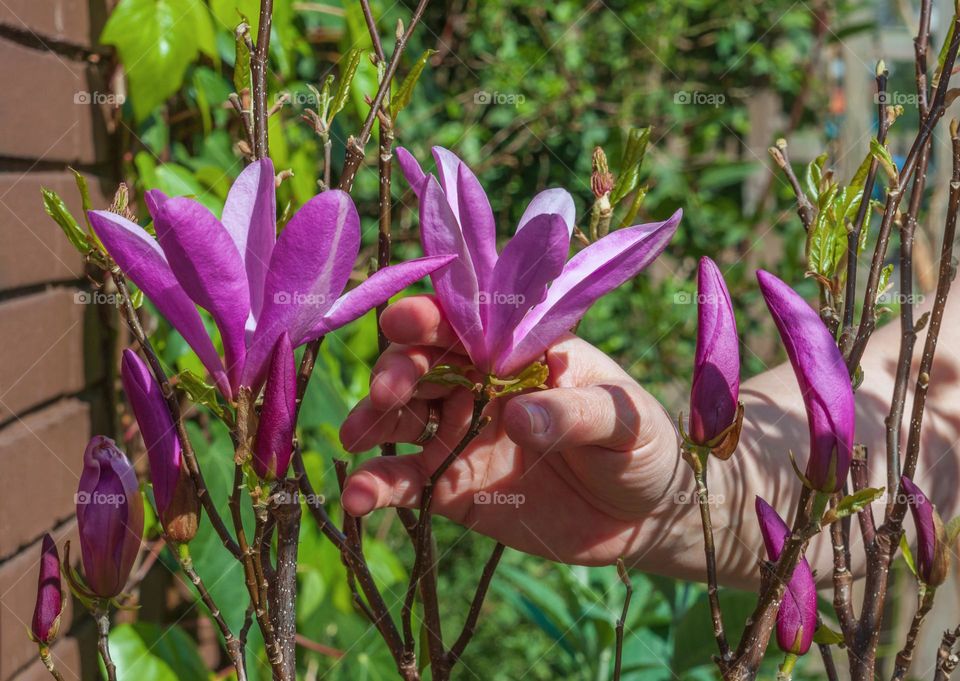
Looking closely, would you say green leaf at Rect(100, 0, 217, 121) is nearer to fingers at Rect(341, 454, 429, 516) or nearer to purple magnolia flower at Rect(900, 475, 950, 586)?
fingers at Rect(341, 454, 429, 516)

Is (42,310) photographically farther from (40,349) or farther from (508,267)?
(508,267)

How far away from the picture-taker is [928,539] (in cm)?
50

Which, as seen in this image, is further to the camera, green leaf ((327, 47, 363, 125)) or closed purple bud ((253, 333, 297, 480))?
green leaf ((327, 47, 363, 125))

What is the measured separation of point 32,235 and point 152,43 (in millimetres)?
293

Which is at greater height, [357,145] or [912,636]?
[357,145]

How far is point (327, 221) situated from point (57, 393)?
778 mm

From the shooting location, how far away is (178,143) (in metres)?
1.36

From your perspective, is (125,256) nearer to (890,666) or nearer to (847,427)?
(847,427)

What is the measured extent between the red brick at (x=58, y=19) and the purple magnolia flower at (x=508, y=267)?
2.11ft

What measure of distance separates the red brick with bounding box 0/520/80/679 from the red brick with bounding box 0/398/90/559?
0.02 meters

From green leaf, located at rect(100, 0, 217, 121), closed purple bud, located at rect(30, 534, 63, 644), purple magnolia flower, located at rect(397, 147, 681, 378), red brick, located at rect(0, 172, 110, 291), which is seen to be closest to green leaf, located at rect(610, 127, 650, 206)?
purple magnolia flower, located at rect(397, 147, 681, 378)

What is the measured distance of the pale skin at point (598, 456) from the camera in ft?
1.79

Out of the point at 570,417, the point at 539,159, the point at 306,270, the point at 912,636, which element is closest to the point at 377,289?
the point at 306,270

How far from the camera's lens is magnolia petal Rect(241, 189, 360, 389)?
0.39 m
